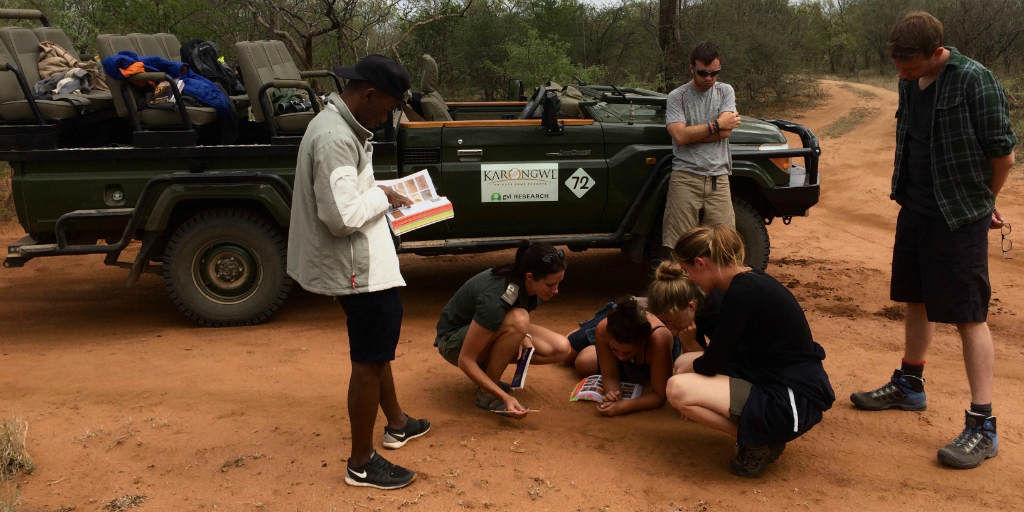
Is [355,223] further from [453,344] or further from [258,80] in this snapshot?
[258,80]

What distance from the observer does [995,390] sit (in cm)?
447

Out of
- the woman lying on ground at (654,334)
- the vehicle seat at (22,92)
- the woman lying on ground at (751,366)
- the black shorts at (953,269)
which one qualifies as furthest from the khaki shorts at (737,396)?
the vehicle seat at (22,92)

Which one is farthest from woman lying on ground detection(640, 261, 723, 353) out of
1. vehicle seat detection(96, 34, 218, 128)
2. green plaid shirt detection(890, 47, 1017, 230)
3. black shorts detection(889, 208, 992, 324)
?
vehicle seat detection(96, 34, 218, 128)

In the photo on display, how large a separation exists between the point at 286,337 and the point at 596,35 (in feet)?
48.0

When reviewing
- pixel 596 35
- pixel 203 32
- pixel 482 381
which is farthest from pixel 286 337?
pixel 596 35

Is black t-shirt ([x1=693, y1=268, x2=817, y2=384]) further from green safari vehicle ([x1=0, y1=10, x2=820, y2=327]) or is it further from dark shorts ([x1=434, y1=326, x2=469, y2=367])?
green safari vehicle ([x1=0, y1=10, x2=820, y2=327])

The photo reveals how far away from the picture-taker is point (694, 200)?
5.63m

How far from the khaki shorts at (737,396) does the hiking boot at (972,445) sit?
91 cm

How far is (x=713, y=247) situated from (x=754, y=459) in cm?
92

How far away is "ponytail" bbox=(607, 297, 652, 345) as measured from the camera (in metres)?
3.98

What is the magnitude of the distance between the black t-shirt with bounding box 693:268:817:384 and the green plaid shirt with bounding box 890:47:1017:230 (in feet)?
3.03

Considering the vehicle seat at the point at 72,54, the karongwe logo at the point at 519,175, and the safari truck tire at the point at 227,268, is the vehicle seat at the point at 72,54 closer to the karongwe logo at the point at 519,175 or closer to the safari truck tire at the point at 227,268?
the safari truck tire at the point at 227,268

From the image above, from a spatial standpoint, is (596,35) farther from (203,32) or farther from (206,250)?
(206,250)

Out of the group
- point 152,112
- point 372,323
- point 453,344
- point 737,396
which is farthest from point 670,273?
point 152,112
